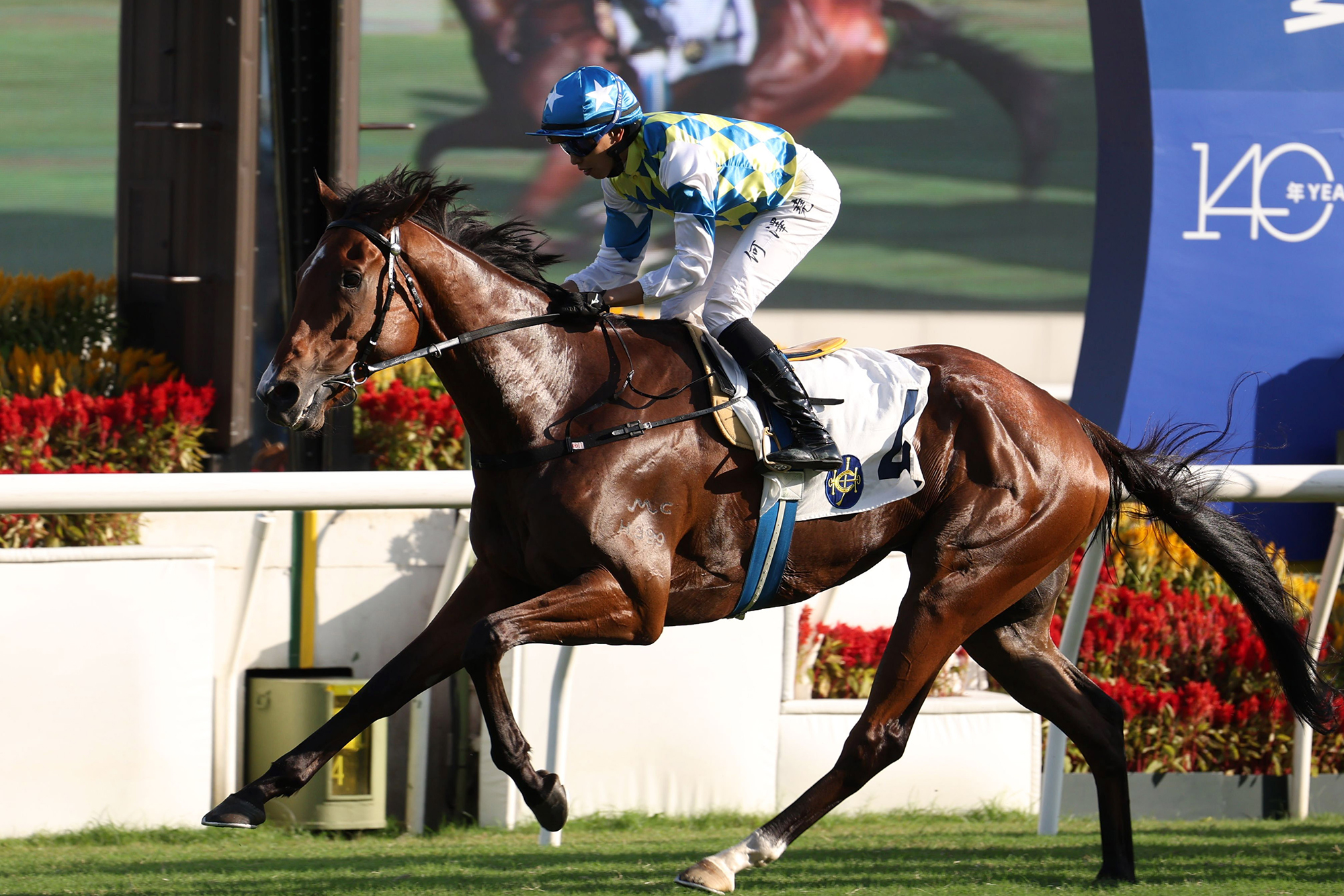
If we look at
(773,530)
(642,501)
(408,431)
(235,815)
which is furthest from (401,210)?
(408,431)

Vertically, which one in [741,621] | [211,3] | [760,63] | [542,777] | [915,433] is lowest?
[542,777]

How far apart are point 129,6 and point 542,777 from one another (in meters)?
4.97

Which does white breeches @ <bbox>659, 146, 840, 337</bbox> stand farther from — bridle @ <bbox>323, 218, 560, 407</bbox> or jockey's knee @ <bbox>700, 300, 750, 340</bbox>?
bridle @ <bbox>323, 218, 560, 407</bbox>

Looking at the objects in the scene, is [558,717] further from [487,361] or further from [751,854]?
[487,361]

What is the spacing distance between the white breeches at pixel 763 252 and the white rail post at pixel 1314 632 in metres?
2.15

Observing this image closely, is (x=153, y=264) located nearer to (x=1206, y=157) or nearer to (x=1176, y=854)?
(x=1206, y=157)

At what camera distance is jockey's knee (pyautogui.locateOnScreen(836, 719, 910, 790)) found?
11.4 ft

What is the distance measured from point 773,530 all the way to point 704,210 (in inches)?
28.4

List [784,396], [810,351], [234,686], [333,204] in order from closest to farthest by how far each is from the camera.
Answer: [333,204] < [784,396] < [810,351] < [234,686]

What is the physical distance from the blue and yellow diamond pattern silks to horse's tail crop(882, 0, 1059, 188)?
13.0 meters

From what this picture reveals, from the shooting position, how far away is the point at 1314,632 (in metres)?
4.75

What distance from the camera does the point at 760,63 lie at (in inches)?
581

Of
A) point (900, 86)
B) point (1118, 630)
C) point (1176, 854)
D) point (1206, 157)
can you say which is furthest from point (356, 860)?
point (900, 86)

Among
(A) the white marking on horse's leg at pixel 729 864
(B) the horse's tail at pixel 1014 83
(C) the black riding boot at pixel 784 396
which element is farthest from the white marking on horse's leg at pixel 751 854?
(B) the horse's tail at pixel 1014 83
